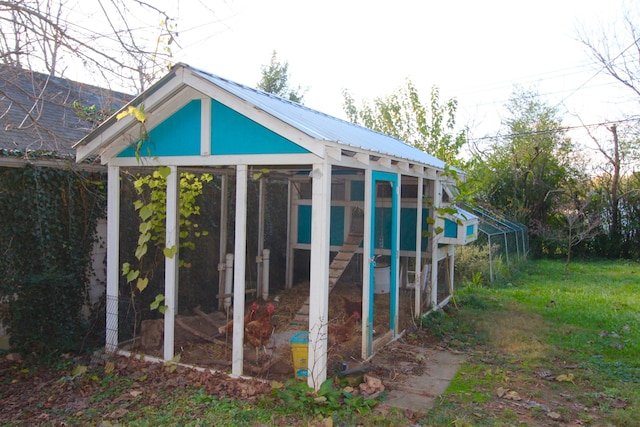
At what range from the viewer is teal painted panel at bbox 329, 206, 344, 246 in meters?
9.33

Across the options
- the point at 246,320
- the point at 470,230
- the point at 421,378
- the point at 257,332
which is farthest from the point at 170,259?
the point at 470,230

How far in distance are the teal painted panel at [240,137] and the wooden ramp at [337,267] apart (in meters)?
2.25

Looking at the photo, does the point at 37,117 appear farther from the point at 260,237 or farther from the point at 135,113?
the point at 260,237

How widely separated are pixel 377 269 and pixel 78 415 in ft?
18.1

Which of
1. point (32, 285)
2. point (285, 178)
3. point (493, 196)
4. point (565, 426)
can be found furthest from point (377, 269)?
point (493, 196)

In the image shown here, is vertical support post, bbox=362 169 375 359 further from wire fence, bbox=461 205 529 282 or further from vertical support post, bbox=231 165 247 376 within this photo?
wire fence, bbox=461 205 529 282

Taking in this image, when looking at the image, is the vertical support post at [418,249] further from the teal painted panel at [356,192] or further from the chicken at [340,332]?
the teal painted panel at [356,192]

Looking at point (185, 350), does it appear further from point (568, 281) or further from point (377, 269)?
point (568, 281)

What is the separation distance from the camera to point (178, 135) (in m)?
5.32

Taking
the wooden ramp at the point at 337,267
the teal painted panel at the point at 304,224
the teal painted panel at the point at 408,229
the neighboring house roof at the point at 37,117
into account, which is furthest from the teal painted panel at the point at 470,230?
the neighboring house roof at the point at 37,117

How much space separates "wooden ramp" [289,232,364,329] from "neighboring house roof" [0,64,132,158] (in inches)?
127

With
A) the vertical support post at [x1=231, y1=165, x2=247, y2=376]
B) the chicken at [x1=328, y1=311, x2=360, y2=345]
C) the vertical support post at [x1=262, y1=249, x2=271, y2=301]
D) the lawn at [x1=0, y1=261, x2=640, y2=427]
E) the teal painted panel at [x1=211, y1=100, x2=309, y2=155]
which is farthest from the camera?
the vertical support post at [x1=262, y1=249, x2=271, y2=301]

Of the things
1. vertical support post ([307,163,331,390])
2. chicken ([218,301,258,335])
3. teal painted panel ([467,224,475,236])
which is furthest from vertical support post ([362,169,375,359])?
teal painted panel ([467,224,475,236])

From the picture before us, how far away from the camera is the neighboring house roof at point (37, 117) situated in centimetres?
509
